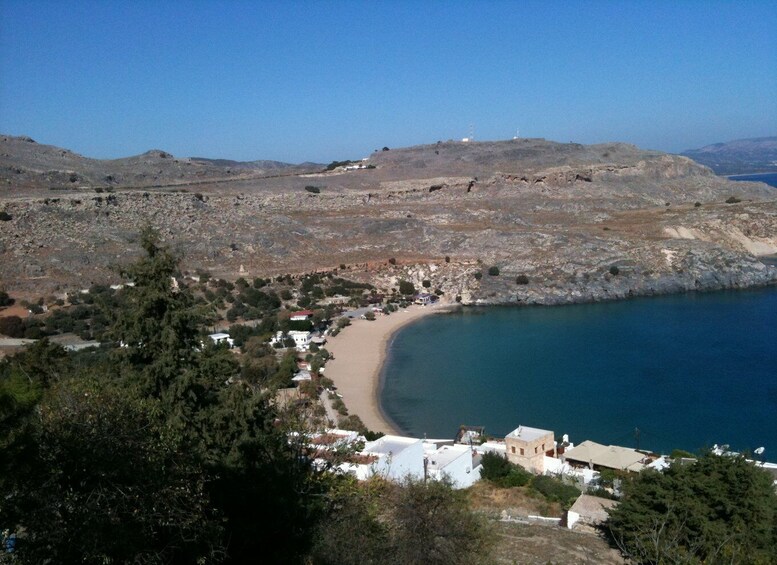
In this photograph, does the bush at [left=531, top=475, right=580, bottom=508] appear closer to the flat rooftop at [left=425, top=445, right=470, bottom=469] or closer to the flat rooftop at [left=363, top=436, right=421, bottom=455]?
the flat rooftop at [left=425, top=445, right=470, bottom=469]

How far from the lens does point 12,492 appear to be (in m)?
4.34

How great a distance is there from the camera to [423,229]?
54719 mm

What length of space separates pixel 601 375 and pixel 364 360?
10648 mm

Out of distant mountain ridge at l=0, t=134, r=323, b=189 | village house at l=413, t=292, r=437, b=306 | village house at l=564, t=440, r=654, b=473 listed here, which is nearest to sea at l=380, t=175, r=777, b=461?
village house at l=564, t=440, r=654, b=473

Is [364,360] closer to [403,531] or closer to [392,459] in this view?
[392,459]

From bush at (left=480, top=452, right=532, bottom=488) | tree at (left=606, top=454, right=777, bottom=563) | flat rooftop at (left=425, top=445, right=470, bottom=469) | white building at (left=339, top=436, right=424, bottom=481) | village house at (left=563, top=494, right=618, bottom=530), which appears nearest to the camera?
tree at (left=606, top=454, right=777, bottom=563)

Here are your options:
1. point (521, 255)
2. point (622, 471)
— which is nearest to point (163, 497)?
point (622, 471)

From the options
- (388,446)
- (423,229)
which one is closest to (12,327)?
(388,446)

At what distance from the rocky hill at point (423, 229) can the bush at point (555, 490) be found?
2187 cm

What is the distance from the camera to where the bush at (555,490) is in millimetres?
15166

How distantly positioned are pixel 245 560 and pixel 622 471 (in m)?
12.3

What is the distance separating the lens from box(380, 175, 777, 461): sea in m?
21.8

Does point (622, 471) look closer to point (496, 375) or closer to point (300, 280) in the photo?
point (496, 375)

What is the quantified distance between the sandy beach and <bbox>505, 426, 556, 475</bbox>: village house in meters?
5.00
